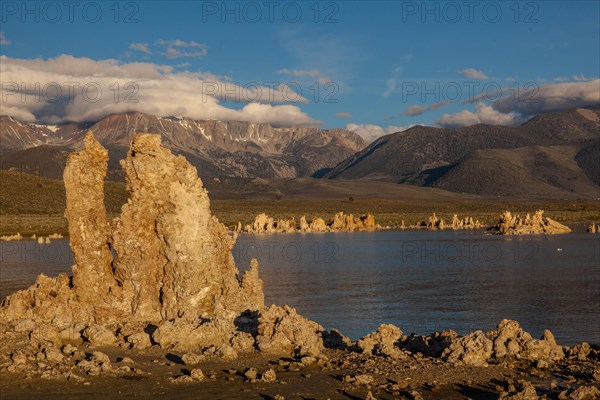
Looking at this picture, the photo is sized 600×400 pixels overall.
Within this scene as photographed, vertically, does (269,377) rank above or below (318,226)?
below

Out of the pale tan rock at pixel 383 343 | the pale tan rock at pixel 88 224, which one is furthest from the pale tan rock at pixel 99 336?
the pale tan rock at pixel 383 343

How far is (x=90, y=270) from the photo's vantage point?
24.8 metres

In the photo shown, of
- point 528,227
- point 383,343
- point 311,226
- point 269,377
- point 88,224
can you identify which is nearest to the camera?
point 269,377

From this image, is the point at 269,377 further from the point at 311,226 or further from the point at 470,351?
the point at 311,226

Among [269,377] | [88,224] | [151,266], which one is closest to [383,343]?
[269,377]

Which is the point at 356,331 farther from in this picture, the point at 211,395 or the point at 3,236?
the point at 3,236

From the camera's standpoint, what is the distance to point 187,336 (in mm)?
20922

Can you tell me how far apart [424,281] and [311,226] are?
74.3 meters

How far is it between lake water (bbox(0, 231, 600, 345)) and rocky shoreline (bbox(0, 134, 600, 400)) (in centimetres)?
560

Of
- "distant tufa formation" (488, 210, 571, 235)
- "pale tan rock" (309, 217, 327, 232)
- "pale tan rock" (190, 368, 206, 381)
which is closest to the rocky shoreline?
"pale tan rock" (190, 368, 206, 381)

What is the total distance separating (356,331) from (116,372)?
11.2 m

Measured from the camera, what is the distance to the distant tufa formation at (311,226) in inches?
4572

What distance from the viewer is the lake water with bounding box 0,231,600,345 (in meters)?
29.9

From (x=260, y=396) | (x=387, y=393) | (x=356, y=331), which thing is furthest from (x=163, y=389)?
(x=356, y=331)
